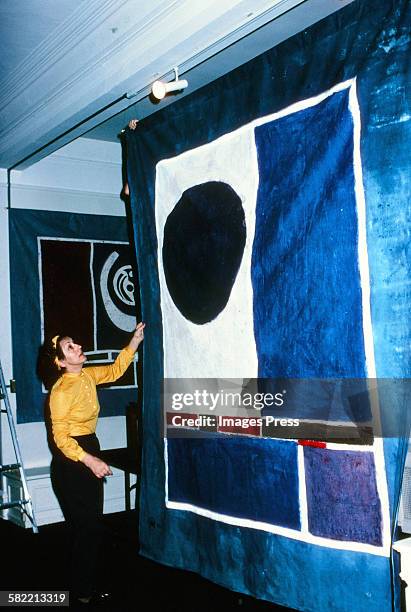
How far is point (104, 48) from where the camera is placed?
2986mm

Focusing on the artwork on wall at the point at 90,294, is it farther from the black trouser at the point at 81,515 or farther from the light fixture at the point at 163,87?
the light fixture at the point at 163,87

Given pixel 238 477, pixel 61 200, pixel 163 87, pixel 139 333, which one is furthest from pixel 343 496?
pixel 61 200

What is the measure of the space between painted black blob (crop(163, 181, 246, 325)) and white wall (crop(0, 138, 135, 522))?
7.51 ft

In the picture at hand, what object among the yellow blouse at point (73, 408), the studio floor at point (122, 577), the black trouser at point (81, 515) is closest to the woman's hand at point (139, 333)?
the yellow blouse at point (73, 408)

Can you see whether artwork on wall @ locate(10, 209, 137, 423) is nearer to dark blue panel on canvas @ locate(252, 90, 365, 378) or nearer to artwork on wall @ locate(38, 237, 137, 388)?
artwork on wall @ locate(38, 237, 137, 388)

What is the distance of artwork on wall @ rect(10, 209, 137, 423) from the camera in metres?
4.64

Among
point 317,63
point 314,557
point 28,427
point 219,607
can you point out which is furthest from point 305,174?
point 28,427

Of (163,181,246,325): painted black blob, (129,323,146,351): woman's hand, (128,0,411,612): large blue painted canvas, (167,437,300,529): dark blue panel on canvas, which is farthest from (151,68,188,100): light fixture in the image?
(167,437,300,529): dark blue panel on canvas

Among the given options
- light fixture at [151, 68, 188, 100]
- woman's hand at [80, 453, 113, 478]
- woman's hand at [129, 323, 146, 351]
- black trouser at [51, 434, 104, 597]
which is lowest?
black trouser at [51, 434, 104, 597]

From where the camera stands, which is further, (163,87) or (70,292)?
(70,292)

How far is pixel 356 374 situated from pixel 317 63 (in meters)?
1.16

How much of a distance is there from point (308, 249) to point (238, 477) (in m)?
1.04

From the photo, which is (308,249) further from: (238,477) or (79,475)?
(79,475)

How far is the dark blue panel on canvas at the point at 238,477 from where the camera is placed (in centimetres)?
226
